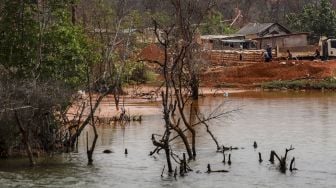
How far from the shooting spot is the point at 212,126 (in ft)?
119

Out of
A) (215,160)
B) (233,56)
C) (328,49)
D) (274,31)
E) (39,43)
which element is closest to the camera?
(215,160)

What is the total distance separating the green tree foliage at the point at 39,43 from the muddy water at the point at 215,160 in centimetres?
332

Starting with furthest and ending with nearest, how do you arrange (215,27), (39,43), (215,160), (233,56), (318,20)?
(215,27)
(318,20)
(233,56)
(39,43)
(215,160)

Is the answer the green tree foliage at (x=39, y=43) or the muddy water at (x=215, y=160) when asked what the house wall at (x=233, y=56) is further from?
the green tree foliage at (x=39, y=43)

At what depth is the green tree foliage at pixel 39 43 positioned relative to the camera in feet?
88.1

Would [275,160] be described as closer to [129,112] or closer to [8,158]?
[8,158]

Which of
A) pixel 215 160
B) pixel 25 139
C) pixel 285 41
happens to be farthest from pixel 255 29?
pixel 25 139

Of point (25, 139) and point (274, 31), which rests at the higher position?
point (274, 31)

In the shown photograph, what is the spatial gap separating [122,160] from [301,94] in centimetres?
3241

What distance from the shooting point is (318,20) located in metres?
83.2

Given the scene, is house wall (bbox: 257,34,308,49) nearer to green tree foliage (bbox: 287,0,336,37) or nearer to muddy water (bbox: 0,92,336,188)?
green tree foliage (bbox: 287,0,336,37)

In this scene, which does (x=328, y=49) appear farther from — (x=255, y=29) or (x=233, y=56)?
(x=255, y=29)

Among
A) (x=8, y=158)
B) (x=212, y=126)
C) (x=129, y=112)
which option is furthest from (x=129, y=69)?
(x=8, y=158)

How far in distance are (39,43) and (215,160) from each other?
7.88 meters
